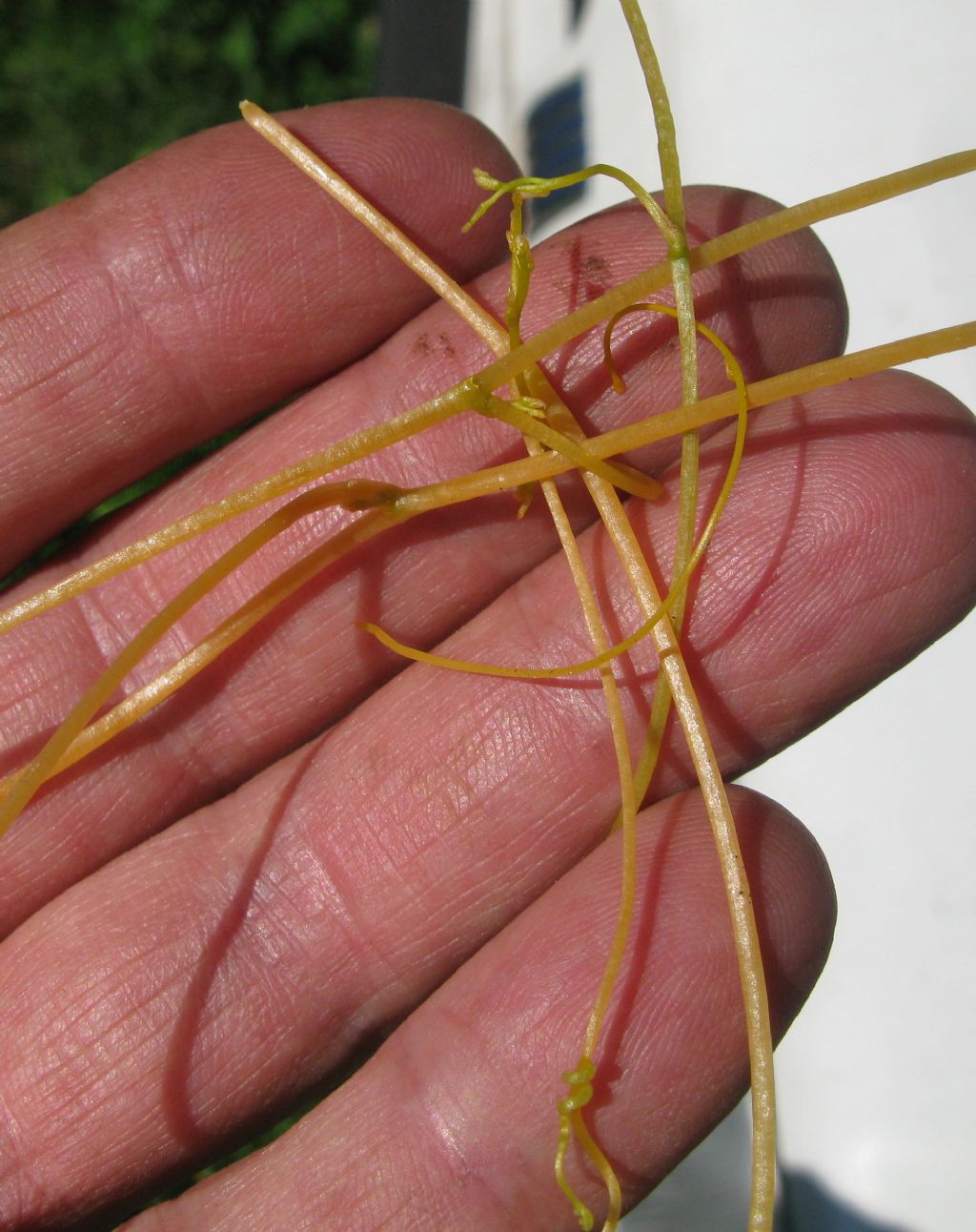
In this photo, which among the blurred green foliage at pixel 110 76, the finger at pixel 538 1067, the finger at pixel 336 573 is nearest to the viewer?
the finger at pixel 538 1067

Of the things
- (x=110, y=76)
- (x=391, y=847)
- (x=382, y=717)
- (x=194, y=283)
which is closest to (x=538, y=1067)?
(x=391, y=847)

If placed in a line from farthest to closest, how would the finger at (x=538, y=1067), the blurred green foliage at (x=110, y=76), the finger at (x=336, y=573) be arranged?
the blurred green foliage at (x=110, y=76) < the finger at (x=336, y=573) < the finger at (x=538, y=1067)

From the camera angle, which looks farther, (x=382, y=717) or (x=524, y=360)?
(x=382, y=717)

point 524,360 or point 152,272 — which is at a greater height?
point 152,272

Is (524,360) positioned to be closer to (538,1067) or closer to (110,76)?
(538,1067)

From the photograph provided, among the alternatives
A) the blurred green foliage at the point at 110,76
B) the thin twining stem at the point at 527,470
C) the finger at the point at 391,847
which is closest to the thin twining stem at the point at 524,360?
the thin twining stem at the point at 527,470

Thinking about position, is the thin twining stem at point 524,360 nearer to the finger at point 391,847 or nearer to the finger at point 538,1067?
the finger at point 391,847

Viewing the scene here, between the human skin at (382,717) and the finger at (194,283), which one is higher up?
the finger at (194,283)
